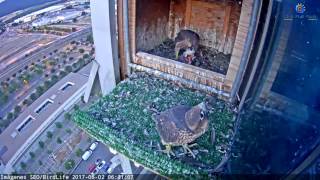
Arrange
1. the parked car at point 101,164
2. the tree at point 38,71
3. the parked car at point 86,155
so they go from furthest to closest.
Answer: the tree at point 38,71 → the parked car at point 86,155 → the parked car at point 101,164

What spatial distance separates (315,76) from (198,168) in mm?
1835

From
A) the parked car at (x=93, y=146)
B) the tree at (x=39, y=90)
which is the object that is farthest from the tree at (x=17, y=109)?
the parked car at (x=93, y=146)

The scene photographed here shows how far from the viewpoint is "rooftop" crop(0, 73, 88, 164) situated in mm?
11274

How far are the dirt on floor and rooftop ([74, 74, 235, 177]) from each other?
59cm

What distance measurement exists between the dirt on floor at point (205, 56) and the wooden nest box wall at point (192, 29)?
0.07 m

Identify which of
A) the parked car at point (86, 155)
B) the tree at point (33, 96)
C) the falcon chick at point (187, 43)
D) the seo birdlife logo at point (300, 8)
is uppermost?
the seo birdlife logo at point (300, 8)

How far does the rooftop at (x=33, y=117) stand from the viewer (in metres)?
11.3

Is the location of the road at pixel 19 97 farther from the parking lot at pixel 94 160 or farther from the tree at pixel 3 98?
the parking lot at pixel 94 160

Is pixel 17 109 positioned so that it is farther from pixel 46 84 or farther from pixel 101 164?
pixel 101 164

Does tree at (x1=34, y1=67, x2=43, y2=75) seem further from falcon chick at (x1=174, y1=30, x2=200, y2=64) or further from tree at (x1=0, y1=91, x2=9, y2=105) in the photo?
falcon chick at (x1=174, y1=30, x2=200, y2=64)

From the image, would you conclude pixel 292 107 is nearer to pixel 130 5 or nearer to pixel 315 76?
pixel 315 76

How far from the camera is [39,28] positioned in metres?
20.6

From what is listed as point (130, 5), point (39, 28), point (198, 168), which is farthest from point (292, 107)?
point (39, 28)

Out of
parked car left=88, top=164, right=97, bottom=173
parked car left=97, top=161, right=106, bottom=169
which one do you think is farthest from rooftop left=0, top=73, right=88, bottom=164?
parked car left=97, top=161, right=106, bottom=169
